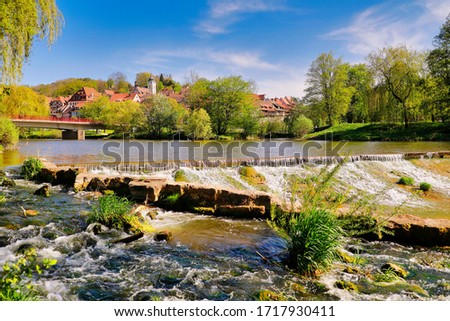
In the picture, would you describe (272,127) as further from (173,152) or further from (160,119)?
(173,152)

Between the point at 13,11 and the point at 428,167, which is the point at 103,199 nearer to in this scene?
the point at 13,11

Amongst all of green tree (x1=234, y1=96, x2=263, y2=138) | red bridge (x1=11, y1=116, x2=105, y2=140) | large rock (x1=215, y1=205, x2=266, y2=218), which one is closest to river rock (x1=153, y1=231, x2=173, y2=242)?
large rock (x1=215, y1=205, x2=266, y2=218)

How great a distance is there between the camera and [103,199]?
7.45 meters

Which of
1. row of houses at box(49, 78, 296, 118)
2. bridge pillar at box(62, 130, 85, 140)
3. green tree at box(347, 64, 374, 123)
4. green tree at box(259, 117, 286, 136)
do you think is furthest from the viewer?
row of houses at box(49, 78, 296, 118)

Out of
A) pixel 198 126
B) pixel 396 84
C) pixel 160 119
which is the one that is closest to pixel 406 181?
pixel 396 84

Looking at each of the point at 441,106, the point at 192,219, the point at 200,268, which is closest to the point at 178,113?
the point at 441,106

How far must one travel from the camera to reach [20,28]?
9.35 metres

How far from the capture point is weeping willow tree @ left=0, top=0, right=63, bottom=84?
8.83 m

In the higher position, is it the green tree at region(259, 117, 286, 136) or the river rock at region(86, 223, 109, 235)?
the green tree at region(259, 117, 286, 136)

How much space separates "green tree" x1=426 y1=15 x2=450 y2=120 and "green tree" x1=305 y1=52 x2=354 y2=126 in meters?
14.1

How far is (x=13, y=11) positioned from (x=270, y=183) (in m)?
10.5

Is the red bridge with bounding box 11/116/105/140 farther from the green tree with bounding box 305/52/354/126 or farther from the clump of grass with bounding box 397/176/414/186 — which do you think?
the clump of grass with bounding box 397/176/414/186

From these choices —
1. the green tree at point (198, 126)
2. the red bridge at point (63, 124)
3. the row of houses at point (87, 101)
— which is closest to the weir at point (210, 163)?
the red bridge at point (63, 124)

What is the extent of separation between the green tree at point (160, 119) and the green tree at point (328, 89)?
822 inches
